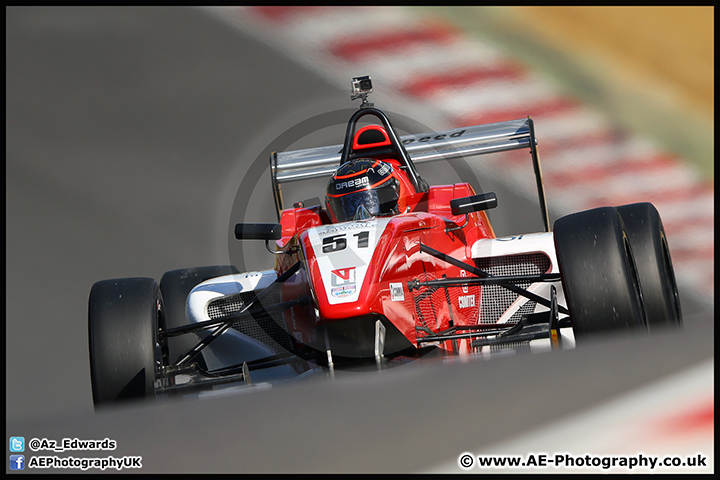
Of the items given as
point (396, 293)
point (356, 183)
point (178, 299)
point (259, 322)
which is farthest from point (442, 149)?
point (396, 293)

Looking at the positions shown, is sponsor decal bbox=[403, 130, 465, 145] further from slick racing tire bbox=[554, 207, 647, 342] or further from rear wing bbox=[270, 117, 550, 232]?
slick racing tire bbox=[554, 207, 647, 342]

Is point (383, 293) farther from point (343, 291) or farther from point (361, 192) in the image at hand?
point (361, 192)

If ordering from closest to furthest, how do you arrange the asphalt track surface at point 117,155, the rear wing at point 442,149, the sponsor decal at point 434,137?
the rear wing at point 442,149 → the sponsor decal at point 434,137 → the asphalt track surface at point 117,155

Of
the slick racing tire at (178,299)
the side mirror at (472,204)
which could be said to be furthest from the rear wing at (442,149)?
the side mirror at (472,204)

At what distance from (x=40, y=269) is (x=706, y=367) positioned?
25.0 feet

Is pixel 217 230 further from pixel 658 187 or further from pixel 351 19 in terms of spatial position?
pixel 658 187

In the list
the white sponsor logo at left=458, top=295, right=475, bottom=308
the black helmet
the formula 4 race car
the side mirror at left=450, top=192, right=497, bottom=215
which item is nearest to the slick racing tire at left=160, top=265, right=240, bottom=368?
the formula 4 race car

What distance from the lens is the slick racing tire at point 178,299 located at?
5227 mm

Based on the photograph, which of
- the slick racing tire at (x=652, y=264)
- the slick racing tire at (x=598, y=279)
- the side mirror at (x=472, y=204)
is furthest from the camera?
the side mirror at (x=472, y=204)

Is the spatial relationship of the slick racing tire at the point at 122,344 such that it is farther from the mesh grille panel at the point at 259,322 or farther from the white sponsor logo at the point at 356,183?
the white sponsor logo at the point at 356,183

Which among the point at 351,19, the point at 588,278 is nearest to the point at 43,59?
the point at 351,19

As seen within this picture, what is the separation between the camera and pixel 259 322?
15.6 feet

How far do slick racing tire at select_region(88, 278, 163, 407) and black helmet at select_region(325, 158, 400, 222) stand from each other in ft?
4.24

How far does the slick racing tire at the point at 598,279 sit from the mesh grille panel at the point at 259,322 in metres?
1.89
